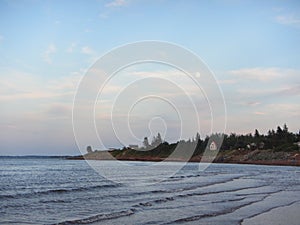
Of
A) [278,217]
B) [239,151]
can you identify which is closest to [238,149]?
[239,151]

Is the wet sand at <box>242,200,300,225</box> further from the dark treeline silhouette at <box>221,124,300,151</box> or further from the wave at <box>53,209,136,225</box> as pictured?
the dark treeline silhouette at <box>221,124,300,151</box>

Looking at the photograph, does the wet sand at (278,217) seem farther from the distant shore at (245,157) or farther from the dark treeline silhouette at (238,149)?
the dark treeline silhouette at (238,149)

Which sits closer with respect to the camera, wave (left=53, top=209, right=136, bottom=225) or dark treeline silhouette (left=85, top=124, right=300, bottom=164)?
wave (left=53, top=209, right=136, bottom=225)

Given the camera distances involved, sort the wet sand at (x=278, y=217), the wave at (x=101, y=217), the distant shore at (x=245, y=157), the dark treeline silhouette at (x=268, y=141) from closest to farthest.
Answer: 1. the wet sand at (x=278, y=217)
2. the wave at (x=101, y=217)
3. the distant shore at (x=245, y=157)
4. the dark treeline silhouette at (x=268, y=141)

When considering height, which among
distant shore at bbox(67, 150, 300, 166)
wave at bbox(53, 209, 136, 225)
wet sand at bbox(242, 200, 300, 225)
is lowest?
wet sand at bbox(242, 200, 300, 225)

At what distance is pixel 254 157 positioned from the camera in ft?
525

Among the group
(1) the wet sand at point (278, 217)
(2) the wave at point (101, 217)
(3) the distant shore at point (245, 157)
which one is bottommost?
(1) the wet sand at point (278, 217)

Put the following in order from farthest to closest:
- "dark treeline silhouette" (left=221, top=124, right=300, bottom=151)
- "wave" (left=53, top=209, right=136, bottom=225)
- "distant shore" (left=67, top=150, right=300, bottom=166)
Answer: "dark treeline silhouette" (left=221, top=124, right=300, bottom=151) < "distant shore" (left=67, top=150, right=300, bottom=166) < "wave" (left=53, top=209, right=136, bottom=225)

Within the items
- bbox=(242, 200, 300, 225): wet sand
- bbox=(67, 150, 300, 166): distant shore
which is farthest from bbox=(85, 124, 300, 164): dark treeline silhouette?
bbox=(242, 200, 300, 225): wet sand

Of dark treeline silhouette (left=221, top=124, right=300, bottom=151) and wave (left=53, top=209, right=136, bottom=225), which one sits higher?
dark treeline silhouette (left=221, top=124, right=300, bottom=151)

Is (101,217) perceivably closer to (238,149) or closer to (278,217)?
(278,217)

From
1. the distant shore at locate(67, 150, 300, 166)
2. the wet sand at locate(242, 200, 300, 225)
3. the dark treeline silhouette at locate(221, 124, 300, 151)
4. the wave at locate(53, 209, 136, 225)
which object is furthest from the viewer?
the dark treeline silhouette at locate(221, 124, 300, 151)

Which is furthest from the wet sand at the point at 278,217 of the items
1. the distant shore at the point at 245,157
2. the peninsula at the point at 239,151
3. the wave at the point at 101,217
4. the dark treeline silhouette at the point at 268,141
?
the dark treeline silhouette at the point at 268,141

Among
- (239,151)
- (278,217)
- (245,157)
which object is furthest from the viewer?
(239,151)
